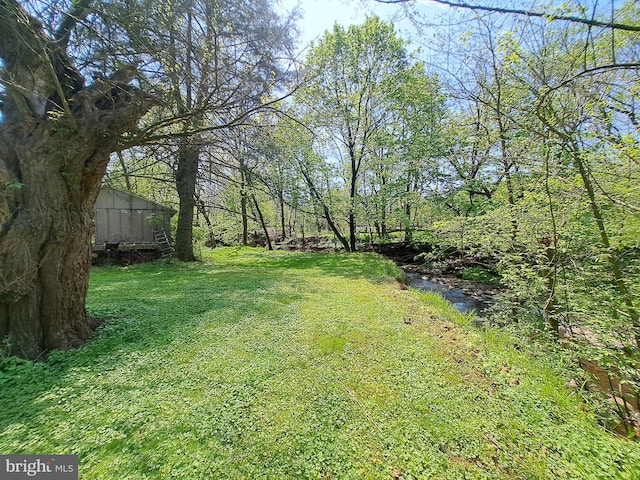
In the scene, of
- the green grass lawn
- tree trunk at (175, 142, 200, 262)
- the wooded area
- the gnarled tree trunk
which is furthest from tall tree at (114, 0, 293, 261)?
tree trunk at (175, 142, 200, 262)

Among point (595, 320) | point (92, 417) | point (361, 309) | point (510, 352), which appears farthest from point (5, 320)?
point (595, 320)

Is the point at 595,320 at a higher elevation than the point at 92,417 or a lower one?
higher

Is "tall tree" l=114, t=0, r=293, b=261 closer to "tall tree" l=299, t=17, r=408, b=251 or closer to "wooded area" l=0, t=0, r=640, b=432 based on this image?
"wooded area" l=0, t=0, r=640, b=432

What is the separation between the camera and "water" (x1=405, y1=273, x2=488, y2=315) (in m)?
6.17

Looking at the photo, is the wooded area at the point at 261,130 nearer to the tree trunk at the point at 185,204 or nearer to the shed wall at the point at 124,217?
the tree trunk at the point at 185,204

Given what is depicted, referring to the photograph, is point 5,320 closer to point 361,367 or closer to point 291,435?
point 291,435

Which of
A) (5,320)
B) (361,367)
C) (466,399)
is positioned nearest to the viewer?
(466,399)

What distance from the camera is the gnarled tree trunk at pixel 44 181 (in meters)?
2.41

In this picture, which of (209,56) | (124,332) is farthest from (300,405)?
(209,56)

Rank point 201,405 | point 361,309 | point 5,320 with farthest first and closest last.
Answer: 1. point 361,309
2. point 5,320
3. point 201,405

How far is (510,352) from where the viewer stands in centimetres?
294

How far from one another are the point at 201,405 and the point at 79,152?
2825 mm

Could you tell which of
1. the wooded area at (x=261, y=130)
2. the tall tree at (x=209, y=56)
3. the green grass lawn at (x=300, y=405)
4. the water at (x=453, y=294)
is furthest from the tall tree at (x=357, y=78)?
the green grass lawn at (x=300, y=405)

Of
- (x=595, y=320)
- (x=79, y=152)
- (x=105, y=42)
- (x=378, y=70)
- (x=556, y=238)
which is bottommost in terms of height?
(x=595, y=320)
